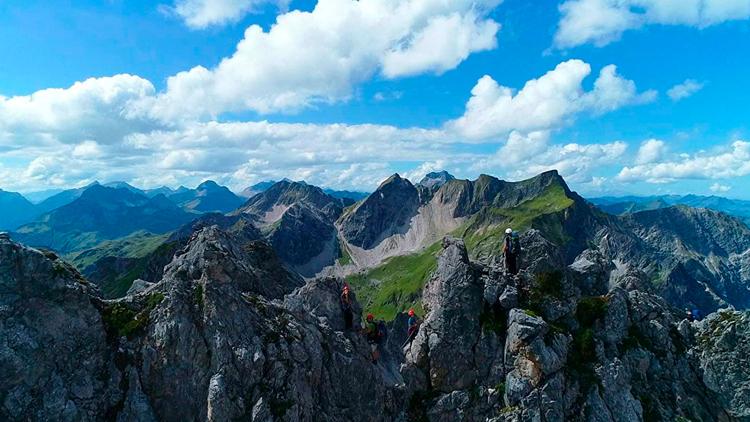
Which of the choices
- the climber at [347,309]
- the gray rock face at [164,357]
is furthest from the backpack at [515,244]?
the climber at [347,309]

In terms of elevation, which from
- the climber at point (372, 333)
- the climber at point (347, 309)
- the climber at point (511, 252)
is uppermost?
the climber at point (511, 252)

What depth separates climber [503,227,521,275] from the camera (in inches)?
1654

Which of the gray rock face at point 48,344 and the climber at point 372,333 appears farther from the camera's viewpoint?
the climber at point 372,333

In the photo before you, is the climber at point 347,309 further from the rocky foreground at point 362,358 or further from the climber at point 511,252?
the climber at point 511,252

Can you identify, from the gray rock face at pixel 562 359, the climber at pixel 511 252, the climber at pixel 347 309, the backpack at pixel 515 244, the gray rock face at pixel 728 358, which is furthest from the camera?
the climber at pixel 347 309

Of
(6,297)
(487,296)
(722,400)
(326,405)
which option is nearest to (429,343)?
(487,296)

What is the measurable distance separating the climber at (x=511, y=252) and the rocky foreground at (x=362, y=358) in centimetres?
129

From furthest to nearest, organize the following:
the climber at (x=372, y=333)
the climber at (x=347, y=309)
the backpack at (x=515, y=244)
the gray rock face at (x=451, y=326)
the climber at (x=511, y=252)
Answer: the climber at (x=372, y=333)
the climber at (x=347, y=309)
the climber at (x=511, y=252)
the backpack at (x=515, y=244)
the gray rock face at (x=451, y=326)

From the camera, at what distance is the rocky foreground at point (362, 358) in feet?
116

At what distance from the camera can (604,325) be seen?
39.0 m

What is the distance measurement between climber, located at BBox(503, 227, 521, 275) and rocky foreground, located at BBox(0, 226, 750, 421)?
4.25ft

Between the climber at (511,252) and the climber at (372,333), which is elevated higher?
the climber at (511,252)

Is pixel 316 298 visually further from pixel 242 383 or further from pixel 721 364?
pixel 721 364

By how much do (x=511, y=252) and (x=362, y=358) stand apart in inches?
658
